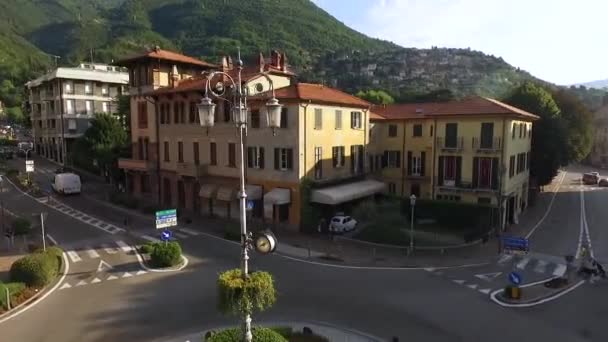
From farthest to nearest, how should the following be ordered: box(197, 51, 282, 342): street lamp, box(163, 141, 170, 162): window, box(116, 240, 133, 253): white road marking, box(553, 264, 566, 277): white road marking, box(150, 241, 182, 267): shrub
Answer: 1. box(163, 141, 170, 162): window
2. box(116, 240, 133, 253): white road marking
3. box(150, 241, 182, 267): shrub
4. box(553, 264, 566, 277): white road marking
5. box(197, 51, 282, 342): street lamp

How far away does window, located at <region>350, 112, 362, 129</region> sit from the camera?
3875 cm

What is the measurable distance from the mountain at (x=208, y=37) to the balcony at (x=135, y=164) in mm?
A: 54400

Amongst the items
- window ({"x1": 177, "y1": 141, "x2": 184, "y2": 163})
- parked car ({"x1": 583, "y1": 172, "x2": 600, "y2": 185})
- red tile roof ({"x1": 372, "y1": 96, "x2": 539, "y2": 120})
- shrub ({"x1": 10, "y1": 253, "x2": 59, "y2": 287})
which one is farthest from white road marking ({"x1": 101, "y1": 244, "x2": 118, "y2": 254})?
parked car ({"x1": 583, "y1": 172, "x2": 600, "y2": 185})

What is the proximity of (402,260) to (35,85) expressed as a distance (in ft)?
264

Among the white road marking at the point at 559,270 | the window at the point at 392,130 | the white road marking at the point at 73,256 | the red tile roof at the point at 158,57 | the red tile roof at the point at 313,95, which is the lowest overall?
the white road marking at the point at 559,270

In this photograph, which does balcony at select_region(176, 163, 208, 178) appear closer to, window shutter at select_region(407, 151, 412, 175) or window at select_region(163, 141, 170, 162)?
window at select_region(163, 141, 170, 162)

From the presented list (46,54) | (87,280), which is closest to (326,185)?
(87,280)

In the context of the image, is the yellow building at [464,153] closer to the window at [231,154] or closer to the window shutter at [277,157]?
the window shutter at [277,157]

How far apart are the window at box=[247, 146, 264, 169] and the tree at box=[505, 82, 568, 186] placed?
3023 cm

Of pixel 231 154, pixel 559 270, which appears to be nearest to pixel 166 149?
Result: pixel 231 154

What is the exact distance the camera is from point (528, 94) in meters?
48.3

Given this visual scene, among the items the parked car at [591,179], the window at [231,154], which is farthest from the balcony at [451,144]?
the parked car at [591,179]

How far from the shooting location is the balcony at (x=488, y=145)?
114ft

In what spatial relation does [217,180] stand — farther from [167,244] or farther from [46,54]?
[46,54]
